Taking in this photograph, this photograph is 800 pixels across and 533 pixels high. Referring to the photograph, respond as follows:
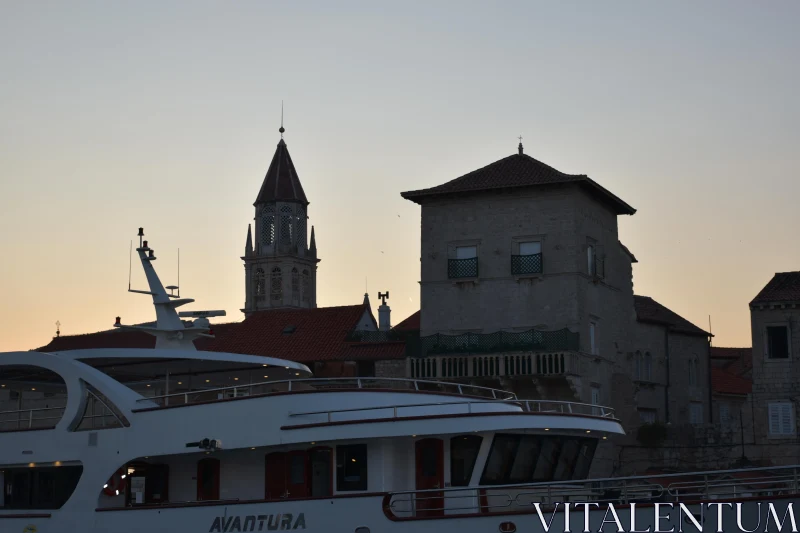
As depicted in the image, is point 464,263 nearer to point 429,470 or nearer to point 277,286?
point 429,470

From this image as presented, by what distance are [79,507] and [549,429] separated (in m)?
8.41

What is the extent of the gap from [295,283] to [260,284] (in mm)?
3053

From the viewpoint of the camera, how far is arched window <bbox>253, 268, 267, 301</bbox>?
11200 centimetres

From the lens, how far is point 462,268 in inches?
1957

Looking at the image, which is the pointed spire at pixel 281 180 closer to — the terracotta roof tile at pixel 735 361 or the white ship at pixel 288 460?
the terracotta roof tile at pixel 735 361

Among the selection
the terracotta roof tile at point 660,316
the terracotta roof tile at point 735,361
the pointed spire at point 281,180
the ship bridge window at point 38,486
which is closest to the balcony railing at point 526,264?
the terracotta roof tile at point 660,316

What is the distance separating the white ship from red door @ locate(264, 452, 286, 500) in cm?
2

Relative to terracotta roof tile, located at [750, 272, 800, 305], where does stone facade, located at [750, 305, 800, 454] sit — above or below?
below

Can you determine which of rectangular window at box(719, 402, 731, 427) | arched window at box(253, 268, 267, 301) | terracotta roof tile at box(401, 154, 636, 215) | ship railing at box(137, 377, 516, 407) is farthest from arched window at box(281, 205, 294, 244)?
ship railing at box(137, 377, 516, 407)

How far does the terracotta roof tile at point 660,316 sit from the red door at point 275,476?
1351 inches

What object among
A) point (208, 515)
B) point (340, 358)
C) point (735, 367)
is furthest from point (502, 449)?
point (735, 367)

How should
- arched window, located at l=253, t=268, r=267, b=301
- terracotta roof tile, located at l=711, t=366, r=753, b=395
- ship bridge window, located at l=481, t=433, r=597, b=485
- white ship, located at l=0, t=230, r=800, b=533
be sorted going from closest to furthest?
1. white ship, located at l=0, t=230, r=800, b=533
2. ship bridge window, located at l=481, t=433, r=597, b=485
3. terracotta roof tile, located at l=711, t=366, r=753, b=395
4. arched window, located at l=253, t=268, r=267, b=301

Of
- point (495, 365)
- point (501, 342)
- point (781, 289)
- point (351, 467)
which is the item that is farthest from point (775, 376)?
point (351, 467)

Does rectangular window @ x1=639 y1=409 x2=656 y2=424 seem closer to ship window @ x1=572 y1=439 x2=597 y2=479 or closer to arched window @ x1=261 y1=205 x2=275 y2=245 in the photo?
ship window @ x1=572 y1=439 x2=597 y2=479
